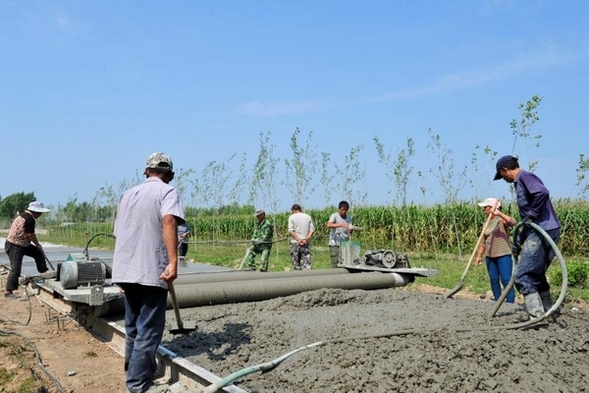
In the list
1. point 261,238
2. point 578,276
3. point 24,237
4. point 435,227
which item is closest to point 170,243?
point 24,237

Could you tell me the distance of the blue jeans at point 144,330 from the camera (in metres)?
3.91

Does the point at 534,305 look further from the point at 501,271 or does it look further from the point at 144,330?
the point at 144,330

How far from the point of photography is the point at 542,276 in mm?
5074

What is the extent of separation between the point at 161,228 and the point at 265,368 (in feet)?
3.98

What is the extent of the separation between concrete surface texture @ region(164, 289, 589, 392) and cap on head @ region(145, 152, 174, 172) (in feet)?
4.91

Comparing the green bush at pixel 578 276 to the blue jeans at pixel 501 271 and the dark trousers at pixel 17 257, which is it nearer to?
the blue jeans at pixel 501 271

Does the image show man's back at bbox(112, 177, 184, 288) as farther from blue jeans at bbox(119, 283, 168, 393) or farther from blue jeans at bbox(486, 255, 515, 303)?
blue jeans at bbox(486, 255, 515, 303)

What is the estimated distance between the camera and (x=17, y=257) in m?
9.25

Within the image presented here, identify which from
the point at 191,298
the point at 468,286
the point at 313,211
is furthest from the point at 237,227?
the point at 191,298

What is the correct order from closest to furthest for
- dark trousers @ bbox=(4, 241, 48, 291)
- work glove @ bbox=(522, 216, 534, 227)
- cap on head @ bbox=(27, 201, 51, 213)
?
work glove @ bbox=(522, 216, 534, 227) → cap on head @ bbox=(27, 201, 51, 213) → dark trousers @ bbox=(4, 241, 48, 291)

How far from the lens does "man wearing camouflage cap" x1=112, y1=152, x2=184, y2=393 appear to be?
3.89 metres

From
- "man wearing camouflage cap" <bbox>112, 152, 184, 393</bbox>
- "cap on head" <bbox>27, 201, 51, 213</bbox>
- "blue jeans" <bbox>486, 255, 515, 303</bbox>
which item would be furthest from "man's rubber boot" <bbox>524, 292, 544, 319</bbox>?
"cap on head" <bbox>27, 201, 51, 213</bbox>

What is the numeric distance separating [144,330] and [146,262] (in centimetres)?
48

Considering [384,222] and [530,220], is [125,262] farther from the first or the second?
[384,222]
